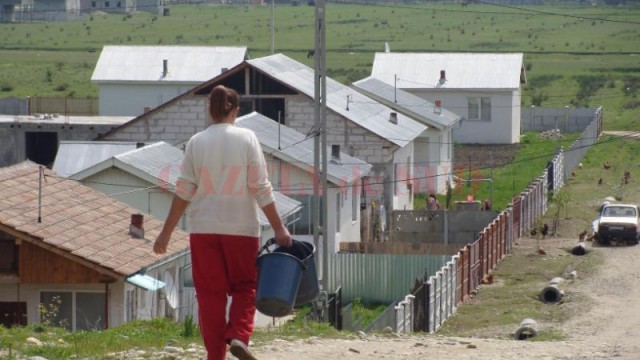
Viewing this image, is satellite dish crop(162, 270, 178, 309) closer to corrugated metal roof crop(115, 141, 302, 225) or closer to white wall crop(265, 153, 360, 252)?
corrugated metal roof crop(115, 141, 302, 225)

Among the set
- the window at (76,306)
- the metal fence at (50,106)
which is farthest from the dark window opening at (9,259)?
the metal fence at (50,106)

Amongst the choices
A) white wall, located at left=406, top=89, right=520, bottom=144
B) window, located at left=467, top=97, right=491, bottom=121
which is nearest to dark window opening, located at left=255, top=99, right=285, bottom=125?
white wall, located at left=406, top=89, right=520, bottom=144

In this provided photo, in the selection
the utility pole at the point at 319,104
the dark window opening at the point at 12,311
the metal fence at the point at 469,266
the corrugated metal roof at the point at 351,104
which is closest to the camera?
the dark window opening at the point at 12,311

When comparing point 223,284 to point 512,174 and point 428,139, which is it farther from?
point 512,174

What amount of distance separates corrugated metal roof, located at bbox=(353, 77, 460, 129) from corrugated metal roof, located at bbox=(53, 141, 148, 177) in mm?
13065

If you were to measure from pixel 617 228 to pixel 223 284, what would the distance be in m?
25.9

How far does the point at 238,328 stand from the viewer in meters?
8.91

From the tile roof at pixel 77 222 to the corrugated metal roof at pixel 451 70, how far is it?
3311 centimetres

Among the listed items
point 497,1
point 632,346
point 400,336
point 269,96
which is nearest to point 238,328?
point 400,336

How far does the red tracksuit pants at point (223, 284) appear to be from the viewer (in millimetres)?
8891

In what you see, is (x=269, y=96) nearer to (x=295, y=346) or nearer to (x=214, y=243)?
(x=295, y=346)

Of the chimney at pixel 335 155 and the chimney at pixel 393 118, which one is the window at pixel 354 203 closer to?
the chimney at pixel 335 155

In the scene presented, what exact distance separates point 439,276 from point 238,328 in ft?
47.5

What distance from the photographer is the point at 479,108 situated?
5553cm
